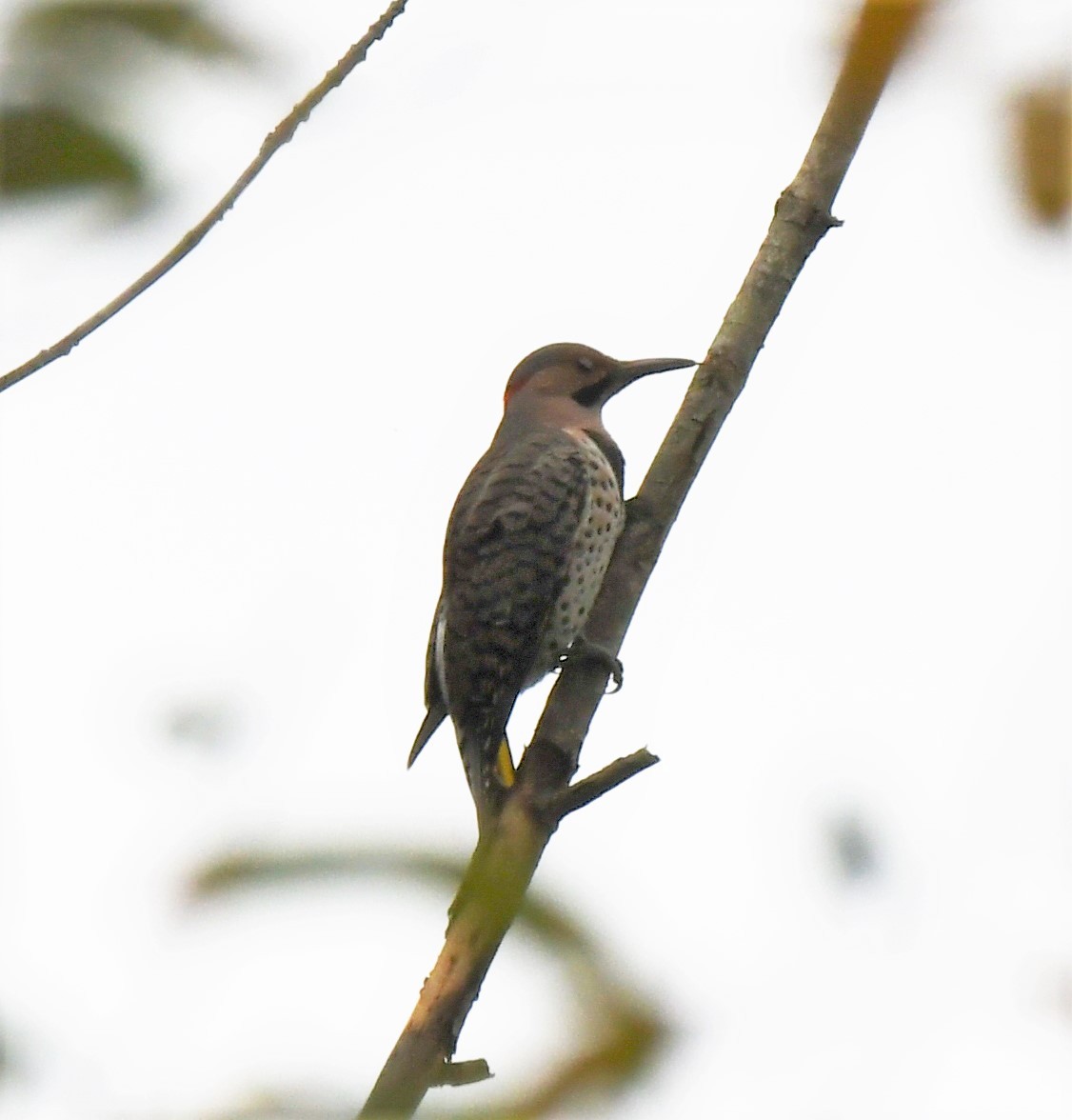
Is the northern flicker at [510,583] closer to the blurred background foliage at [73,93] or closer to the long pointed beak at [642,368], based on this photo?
the long pointed beak at [642,368]

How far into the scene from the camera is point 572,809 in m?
3.25

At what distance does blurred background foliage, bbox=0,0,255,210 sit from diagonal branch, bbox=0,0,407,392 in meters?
0.65

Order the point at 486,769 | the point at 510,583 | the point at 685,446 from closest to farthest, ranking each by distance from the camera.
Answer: the point at 685,446 < the point at 486,769 < the point at 510,583

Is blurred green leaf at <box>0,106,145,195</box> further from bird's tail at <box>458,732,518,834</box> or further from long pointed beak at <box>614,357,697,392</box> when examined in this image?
long pointed beak at <box>614,357,697,392</box>

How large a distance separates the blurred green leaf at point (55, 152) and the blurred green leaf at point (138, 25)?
57 mm

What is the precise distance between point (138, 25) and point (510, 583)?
399 centimetres

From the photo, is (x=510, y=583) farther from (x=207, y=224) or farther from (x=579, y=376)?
(x=207, y=224)

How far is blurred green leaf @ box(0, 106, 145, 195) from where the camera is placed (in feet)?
3.98

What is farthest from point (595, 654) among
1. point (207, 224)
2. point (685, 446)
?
point (207, 224)

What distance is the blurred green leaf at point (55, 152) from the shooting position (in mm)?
1214

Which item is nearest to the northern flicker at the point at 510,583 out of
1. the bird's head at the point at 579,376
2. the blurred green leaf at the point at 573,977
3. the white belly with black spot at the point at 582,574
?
the white belly with black spot at the point at 582,574

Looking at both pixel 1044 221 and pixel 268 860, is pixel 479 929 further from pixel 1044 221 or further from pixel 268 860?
pixel 1044 221

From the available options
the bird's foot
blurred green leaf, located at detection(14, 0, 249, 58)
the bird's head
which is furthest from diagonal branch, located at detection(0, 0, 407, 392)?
the bird's head

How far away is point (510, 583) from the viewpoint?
5199 millimetres
